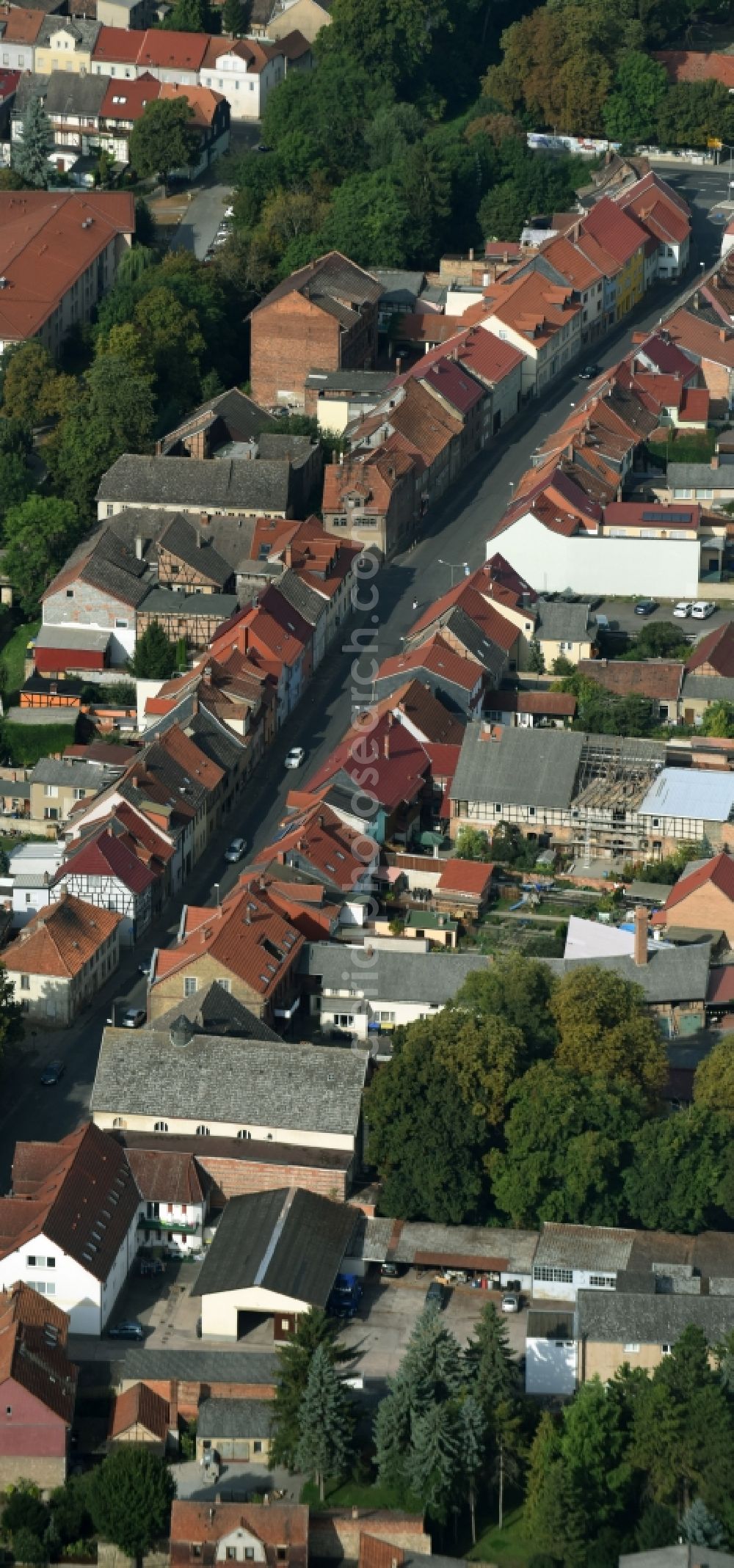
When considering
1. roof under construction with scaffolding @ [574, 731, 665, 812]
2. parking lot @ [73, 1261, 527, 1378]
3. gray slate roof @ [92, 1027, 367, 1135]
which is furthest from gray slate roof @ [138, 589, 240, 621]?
parking lot @ [73, 1261, 527, 1378]

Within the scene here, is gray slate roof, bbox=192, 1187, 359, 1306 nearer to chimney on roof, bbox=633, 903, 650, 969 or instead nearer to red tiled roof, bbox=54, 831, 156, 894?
chimney on roof, bbox=633, 903, 650, 969

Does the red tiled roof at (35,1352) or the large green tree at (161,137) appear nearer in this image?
the red tiled roof at (35,1352)

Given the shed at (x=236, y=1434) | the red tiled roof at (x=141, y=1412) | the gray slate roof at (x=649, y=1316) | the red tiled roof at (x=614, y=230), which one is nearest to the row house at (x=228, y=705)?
the gray slate roof at (x=649, y=1316)

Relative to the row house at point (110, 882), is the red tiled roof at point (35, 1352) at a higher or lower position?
lower

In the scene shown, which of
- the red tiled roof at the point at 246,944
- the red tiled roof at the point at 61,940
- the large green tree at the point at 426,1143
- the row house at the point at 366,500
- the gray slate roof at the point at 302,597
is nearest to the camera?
the large green tree at the point at 426,1143

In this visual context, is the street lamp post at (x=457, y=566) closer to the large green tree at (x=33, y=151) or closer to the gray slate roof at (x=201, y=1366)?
the large green tree at (x=33, y=151)

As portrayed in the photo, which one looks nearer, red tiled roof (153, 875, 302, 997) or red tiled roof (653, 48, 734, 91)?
red tiled roof (153, 875, 302, 997)

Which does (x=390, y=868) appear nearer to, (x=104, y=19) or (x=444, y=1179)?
(x=444, y=1179)
